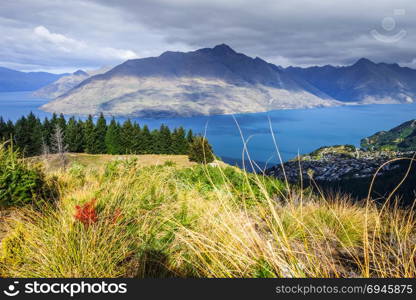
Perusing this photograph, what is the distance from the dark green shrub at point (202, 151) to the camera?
3.76 m

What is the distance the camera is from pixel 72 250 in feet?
9.01

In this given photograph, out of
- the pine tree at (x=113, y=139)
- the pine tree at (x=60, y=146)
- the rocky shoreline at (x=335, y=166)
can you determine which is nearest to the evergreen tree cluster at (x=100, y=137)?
the pine tree at (x=113, y=139)

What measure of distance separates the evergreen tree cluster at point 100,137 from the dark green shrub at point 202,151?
19.1m

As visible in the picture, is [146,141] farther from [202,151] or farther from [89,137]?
[202,151]

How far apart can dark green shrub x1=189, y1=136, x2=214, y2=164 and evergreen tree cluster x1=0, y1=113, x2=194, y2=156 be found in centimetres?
1907

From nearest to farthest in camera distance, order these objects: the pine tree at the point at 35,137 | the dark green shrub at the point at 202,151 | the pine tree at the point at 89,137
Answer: the dark green shrub at the point at 202,151, the pine tree at the point at 35,137, the pine tree at the point at 89,137

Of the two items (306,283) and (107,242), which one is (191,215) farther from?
(306,283)

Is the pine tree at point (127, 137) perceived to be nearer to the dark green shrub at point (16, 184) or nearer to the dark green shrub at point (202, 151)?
the dark green shrub at point (202, 151)

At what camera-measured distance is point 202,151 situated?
62.3ft

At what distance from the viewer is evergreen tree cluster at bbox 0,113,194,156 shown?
66.8m

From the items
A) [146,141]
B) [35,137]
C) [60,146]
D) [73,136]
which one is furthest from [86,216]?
[35,137]

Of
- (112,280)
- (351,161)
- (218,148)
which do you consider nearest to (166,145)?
(112,280)

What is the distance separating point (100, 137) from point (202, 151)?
194 feet

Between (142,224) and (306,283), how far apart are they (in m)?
2.36
